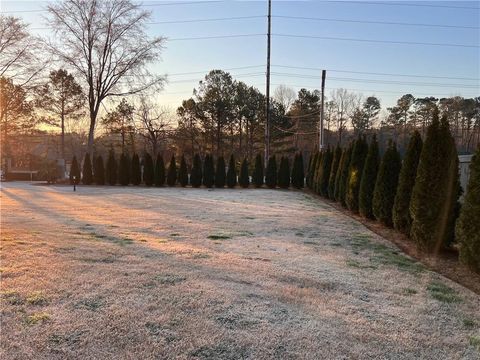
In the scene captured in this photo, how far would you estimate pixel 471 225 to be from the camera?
4.00m

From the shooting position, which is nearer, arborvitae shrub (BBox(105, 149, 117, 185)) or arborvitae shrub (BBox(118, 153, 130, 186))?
arborvitae shrub (BBox(118, 153, 130, 186))

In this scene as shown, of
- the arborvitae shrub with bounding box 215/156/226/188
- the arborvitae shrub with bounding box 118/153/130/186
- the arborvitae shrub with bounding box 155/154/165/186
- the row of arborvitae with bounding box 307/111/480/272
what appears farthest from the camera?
the arborvitae shrub with bounding box 118/153/130/186

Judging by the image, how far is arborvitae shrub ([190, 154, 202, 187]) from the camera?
→ 19016 mm

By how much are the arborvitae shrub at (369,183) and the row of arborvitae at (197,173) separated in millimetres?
10461

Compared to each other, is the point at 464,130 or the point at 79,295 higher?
the point at 464,130

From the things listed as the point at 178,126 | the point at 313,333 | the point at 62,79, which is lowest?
the point at 313,333

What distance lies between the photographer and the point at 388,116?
36594 millimetres

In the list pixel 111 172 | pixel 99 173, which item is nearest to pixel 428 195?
pixel 111 172

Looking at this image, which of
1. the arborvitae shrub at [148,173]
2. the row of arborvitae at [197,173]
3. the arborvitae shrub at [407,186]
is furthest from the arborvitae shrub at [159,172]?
the arborvitae shrub at [407,186]

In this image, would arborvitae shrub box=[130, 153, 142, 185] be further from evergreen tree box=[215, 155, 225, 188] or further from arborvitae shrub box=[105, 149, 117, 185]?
evergreen tree box=[215, 155, 225, 188]

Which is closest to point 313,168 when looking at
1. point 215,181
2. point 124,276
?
point 215,181

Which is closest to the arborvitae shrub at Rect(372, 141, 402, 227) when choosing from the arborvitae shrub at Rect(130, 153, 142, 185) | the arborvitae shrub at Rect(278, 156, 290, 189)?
the arborvitae shrub at Rect(278, 156, 290, 189)

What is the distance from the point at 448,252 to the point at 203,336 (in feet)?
13.4

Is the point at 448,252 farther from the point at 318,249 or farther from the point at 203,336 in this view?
the point at 203,336
